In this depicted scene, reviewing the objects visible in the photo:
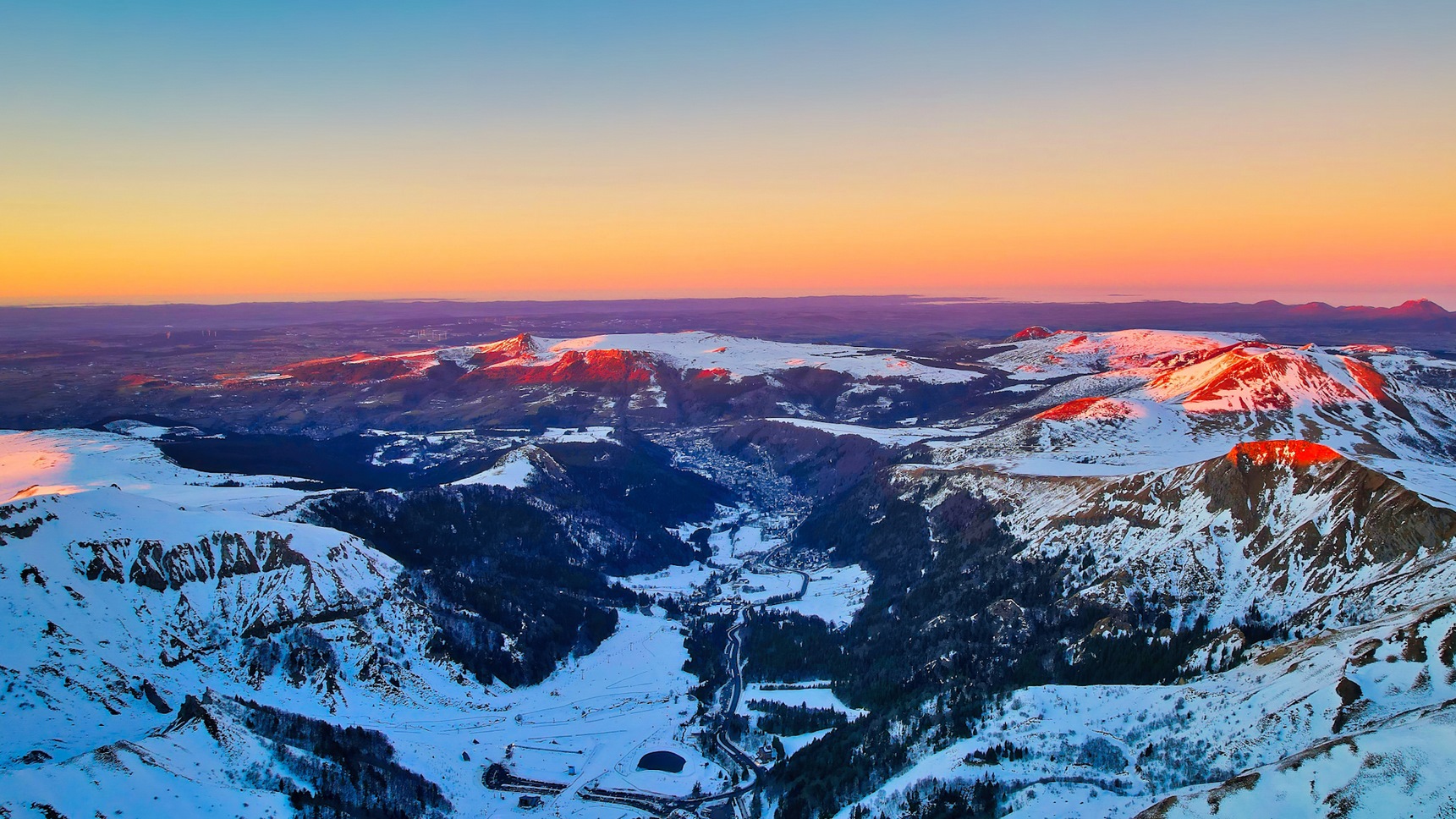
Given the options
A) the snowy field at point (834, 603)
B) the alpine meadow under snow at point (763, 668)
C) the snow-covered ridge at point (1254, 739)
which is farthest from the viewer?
the snowy field at point (834, 603)

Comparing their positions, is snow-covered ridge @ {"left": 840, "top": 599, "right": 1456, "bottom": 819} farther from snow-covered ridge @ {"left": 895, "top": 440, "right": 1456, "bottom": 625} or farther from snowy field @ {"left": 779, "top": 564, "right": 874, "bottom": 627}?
snowy field @ {"left": 779, "top": 564, "right": 874, "bottom": 627}

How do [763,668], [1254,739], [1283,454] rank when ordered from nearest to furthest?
[1254,739] < [1283,454] < [763,668]

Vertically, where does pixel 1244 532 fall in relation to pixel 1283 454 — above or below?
below

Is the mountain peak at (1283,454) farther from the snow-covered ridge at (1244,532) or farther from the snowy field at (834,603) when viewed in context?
the snowy field at (834,603)

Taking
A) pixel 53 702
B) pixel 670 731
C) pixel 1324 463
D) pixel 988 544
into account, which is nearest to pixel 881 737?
pixel 670 731

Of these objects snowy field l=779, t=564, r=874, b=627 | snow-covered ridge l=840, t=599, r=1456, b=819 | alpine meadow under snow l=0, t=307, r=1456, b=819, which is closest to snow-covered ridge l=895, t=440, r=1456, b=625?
alpine meadow under snow l=0, t=307, r=1456, b=819

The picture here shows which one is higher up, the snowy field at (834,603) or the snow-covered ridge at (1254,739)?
the snow-covered ridge at (1254,739)

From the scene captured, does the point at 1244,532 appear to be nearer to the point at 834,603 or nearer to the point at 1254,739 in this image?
the point at 1254,739

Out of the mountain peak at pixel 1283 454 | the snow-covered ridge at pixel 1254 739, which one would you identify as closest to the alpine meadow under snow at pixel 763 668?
the snow-covered ridge at pixel 1254 739

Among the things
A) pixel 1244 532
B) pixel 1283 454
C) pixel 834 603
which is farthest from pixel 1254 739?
pixel 834 603

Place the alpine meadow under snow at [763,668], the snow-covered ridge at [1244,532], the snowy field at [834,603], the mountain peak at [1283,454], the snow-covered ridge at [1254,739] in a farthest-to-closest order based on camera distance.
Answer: the snowy field at [834,603]
the mountain peak at [1283,454]
the snow-covered ridge at [1244,532]
the alpine meadow under snow at [763,668]
the snow-covered ridge at [1254,739]

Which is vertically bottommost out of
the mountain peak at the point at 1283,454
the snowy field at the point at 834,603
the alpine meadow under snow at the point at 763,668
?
the snowy field at the point at 834,603
